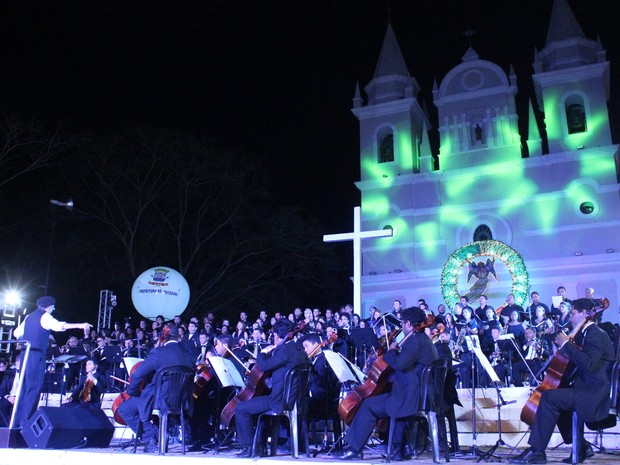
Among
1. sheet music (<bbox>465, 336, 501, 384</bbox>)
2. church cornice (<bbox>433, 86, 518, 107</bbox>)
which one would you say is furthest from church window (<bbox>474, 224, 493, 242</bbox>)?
sheet music (<bbox>465, 336, 501, 384</bbox>)

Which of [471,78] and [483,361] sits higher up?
[471,78]

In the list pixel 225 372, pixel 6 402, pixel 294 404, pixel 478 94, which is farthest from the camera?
pixel 478 94

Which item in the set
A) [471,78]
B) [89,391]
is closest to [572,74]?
[471,78]

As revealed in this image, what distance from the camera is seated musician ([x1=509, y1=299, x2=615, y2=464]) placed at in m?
5.82

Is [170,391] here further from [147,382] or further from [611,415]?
[611,415]

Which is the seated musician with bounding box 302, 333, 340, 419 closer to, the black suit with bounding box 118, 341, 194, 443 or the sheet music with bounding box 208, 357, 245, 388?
the sheet music with bounding box 208, 357, 245, 388

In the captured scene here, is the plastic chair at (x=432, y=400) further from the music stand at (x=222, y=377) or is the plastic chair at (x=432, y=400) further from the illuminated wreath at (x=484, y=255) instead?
the illuminated wreath at (x=484, y=255)

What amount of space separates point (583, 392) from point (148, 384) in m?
4.77

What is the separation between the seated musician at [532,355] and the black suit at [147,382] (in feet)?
20.5

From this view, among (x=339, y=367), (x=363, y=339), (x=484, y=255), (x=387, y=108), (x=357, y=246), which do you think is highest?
(x=387, y=108)

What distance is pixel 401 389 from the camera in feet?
20.8

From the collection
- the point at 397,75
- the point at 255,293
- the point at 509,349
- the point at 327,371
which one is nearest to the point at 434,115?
the point at 397,75

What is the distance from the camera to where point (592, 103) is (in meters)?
23.7

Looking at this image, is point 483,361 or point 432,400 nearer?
point 432,400
